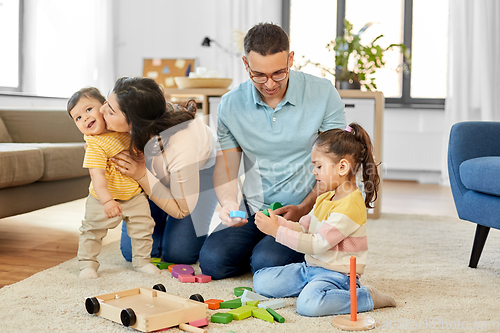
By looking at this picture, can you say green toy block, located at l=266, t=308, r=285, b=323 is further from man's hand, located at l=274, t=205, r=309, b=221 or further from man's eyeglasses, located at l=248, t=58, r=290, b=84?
man's eyeglasses, located at l=248, t=58, r=290, b=84

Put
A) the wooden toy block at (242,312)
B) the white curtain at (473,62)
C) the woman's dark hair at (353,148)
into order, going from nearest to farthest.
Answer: the wooden toy block at (242,312), the woman's dark hair at (353,148), the white curtain at (473,62)

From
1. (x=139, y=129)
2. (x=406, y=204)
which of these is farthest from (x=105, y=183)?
(x=406, y=204)

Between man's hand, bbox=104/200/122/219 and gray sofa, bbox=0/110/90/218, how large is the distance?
57 centimetres

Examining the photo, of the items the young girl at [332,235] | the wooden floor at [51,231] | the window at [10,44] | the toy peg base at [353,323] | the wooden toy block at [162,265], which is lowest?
the wooden floor at [51,231]

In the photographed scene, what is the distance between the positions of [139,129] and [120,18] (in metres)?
3.63

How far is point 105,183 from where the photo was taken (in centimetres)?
161

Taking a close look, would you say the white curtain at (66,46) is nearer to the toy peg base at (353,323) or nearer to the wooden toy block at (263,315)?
the wooden toy block at (263,315)

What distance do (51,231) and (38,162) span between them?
456mm

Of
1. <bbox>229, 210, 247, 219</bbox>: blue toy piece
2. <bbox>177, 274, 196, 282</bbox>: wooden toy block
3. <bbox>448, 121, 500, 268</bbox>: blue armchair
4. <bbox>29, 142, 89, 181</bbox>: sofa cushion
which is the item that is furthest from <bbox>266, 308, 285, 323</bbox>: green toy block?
<bbox>29, 142, 89, 181</bbox>: sofa cushion

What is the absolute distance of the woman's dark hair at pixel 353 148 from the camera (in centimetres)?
136

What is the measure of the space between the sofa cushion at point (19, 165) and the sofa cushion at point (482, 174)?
1.69 metres

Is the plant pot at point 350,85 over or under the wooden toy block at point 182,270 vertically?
over

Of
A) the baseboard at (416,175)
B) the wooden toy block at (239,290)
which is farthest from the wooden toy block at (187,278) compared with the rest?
the baseboard at (416,175)

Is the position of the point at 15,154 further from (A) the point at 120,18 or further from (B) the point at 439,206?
(A) the point at 120,18
